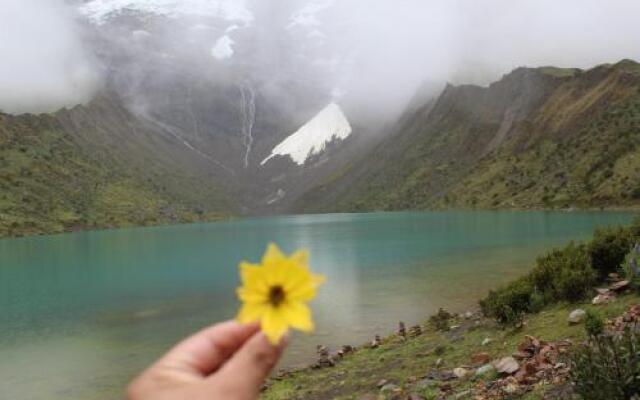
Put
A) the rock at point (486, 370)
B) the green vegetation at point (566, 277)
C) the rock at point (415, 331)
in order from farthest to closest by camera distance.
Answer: the rock at point (415, 331)
the green vegetation at point (566, 277)
the rock at point (486, 370)

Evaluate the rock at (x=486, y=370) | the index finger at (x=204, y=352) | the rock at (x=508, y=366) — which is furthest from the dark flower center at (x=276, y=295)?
the rock at (x=486, y=370)

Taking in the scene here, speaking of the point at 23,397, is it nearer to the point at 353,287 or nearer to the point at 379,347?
the point at 379,347

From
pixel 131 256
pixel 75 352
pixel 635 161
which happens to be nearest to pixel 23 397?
pixel 75 352

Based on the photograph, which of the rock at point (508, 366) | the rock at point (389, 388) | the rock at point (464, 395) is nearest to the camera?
the rock at point (464, 395)

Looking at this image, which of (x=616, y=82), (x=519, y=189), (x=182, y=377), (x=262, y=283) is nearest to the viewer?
(x=262, y=283)

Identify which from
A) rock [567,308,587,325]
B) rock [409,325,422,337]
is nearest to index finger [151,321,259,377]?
rock [567,308,587,325]

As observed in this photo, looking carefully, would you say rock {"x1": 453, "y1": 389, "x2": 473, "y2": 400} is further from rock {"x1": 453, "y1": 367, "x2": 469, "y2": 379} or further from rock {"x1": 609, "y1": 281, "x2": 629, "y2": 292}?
rock {"x1": 609, "y1": 281, "x2": 629, "y2": 292}

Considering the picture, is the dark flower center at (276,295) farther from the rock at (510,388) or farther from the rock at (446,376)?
the rock at (446,376)
